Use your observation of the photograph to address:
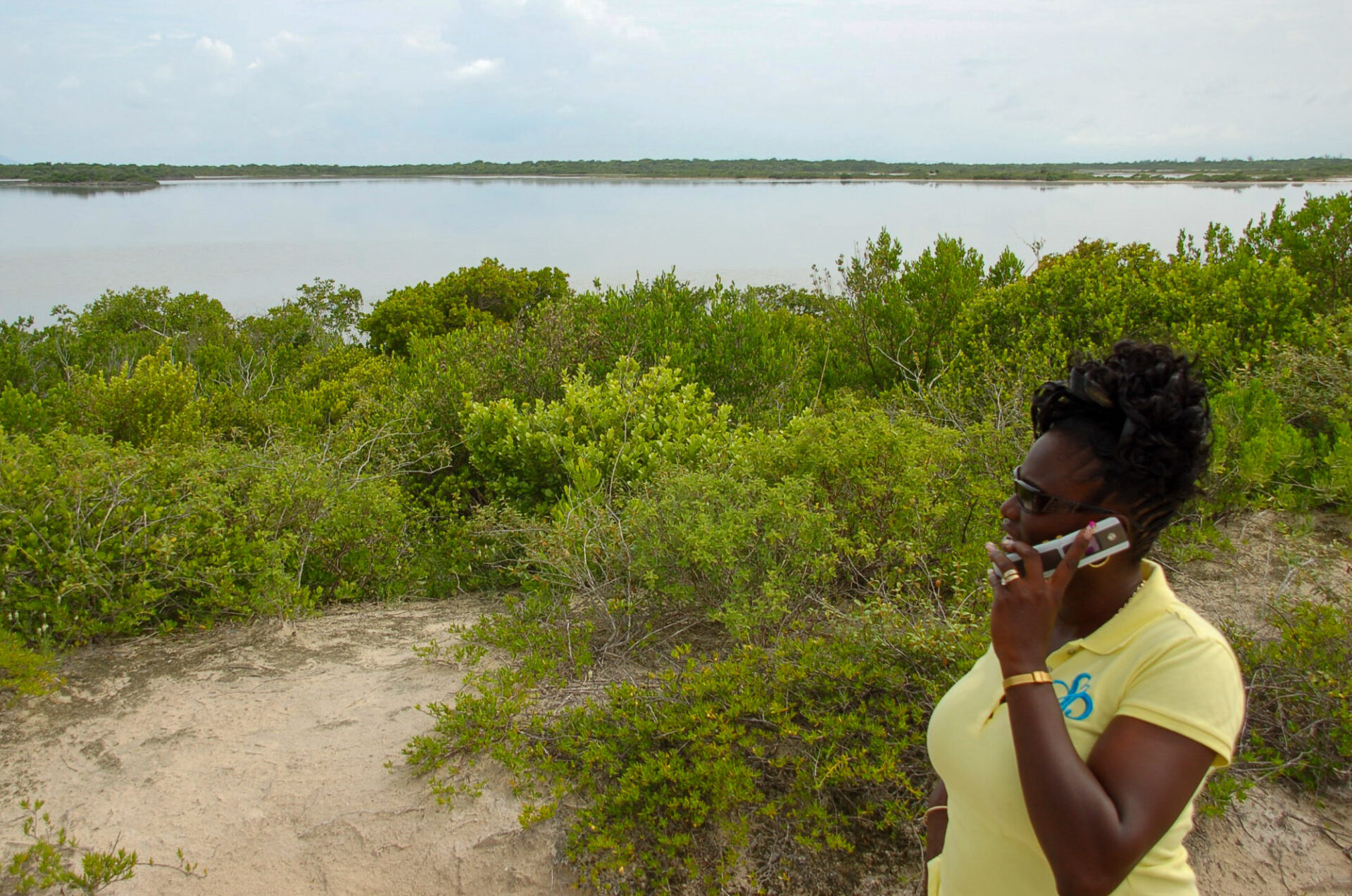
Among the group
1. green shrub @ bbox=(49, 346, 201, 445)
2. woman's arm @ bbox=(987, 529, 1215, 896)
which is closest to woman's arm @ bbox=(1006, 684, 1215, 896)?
woman's arm @ bbox=(987, 529, 1215, 896)

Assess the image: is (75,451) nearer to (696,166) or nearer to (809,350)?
(809,350)

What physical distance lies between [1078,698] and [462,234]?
61123 mm

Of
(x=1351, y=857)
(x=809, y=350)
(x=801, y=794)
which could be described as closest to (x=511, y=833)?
(x=801, y=794)

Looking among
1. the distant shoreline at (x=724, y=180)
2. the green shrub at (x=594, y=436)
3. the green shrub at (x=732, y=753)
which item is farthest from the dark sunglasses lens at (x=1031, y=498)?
the distant shoreline at (x=724, y=180)

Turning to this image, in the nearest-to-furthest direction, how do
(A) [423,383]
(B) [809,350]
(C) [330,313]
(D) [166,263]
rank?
(A) [423,383]
(B) [809,350]
(C) [330,313]
(D) [166,263]

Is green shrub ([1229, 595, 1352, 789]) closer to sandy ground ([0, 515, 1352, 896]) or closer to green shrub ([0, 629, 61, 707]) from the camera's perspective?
sandy ground ([0, 515, 1352, 896])

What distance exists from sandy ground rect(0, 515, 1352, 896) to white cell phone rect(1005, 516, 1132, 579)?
204 centimetres

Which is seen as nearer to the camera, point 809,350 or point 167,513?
point 167,513

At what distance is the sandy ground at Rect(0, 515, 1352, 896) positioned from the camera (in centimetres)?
309

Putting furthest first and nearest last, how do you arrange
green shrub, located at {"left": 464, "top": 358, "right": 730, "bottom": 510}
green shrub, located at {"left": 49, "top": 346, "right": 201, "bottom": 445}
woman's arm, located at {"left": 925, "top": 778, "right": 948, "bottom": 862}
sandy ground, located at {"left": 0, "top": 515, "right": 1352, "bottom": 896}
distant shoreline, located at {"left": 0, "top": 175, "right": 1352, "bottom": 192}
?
distant shoreline, located at {"left": 0, "top": 175, "right": 1352, "bottom": 192} < green shrub, located at {"left": 49, "top": 346, "right": 201, "bottom": 445} < green shrub, located at {"left": 464, "top": 358, "right": 730, "bottom": 510} < sandy ground, located at {"left": 0, "top": 515, "right": 1352, "bottom": 896} < woman's arm, located at {"left": 925, "top": 778, "right": 948, "bottom": 862}

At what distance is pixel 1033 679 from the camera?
4.89 ft

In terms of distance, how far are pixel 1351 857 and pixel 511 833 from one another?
118 inches

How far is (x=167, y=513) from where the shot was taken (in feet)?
16.3

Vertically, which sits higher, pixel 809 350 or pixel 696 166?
pixel 696 166
